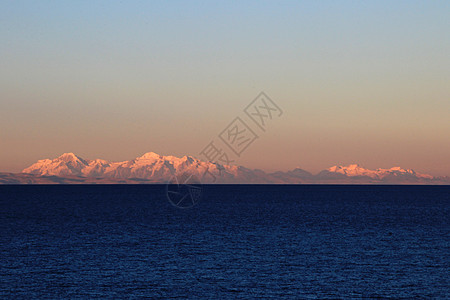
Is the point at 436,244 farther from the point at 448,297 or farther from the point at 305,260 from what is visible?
the point at 448,297

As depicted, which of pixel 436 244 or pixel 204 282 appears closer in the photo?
pixel 204 282

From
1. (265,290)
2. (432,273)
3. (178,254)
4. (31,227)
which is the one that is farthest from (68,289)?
(31,227)

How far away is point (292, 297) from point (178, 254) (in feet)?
77.8

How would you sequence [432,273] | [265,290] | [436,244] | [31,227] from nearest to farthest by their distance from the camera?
[265,290] → [432,273] → [436,244] → [31,227]

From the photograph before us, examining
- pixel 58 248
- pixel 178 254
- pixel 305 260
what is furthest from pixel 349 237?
pixel 58 248

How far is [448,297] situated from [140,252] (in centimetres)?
3524

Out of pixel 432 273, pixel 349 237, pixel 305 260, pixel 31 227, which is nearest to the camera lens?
pixel 432 273

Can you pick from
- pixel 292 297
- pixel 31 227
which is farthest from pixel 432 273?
pixel 31 227

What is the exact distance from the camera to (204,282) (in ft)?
157

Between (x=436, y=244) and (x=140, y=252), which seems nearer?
(x=140, y=252)

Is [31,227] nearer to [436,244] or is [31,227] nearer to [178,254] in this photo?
[178,254]

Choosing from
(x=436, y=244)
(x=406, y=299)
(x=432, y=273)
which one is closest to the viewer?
(x=406, y=299)

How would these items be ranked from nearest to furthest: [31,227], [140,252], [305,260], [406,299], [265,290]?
1. [406,299]
2. [265,290]
3. [305,260]
4. [140,252]
5. [31,227]

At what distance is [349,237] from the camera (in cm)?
8569
